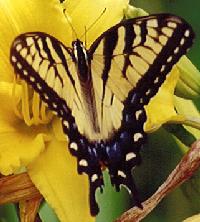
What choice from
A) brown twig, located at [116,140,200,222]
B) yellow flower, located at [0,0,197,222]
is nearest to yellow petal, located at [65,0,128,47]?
yellow flower, located at [0,0,197,222]

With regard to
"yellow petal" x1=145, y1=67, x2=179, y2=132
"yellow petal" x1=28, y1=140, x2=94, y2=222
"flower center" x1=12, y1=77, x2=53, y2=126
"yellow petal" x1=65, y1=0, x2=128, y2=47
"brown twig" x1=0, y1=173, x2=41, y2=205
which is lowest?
"brown twig" x1=0, y1=173, x2=41, y2=205

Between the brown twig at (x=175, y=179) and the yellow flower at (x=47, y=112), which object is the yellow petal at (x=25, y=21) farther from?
the brown twig at (x=175, y=179)

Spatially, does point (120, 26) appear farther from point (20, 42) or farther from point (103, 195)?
point (103, 195)

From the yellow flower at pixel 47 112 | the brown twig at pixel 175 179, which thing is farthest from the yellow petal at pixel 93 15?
the brown twig at pixel 175 179

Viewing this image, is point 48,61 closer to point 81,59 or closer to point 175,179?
point 81,59

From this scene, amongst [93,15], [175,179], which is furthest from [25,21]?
[175,179]

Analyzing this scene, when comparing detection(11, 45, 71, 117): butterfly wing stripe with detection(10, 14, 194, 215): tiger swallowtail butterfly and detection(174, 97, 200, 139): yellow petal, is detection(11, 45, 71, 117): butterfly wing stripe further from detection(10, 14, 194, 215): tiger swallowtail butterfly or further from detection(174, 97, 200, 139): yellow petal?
detection(174, 97, 200, 139): yellow petal
